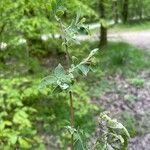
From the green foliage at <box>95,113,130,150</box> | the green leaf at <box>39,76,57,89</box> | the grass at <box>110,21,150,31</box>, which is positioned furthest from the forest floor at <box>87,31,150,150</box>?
the grass at <box>110,21,150,31</box>

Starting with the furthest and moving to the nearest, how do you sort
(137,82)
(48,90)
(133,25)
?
(133,25) < (137,82) < (48,90)

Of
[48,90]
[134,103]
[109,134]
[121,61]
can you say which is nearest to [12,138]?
[48,90]

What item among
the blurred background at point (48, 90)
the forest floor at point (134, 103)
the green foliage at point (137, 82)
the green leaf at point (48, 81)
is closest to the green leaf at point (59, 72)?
the green leaf at point (48, 81)

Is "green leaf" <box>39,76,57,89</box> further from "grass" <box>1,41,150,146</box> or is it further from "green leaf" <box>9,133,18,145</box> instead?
"grass" <box>1,41,150,146</box>

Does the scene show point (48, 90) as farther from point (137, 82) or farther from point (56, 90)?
point (137, 82)

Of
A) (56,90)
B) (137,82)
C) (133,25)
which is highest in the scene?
(56,90)

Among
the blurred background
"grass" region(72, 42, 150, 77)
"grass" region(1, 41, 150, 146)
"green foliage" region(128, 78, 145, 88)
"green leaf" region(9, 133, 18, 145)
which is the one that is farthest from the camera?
"grass" region(72, 42, 150, 77)

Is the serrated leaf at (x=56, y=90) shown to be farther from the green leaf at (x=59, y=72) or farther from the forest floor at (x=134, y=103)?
the forest floor at (x=134, y=103)

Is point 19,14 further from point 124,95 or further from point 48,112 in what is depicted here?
point 124,95
